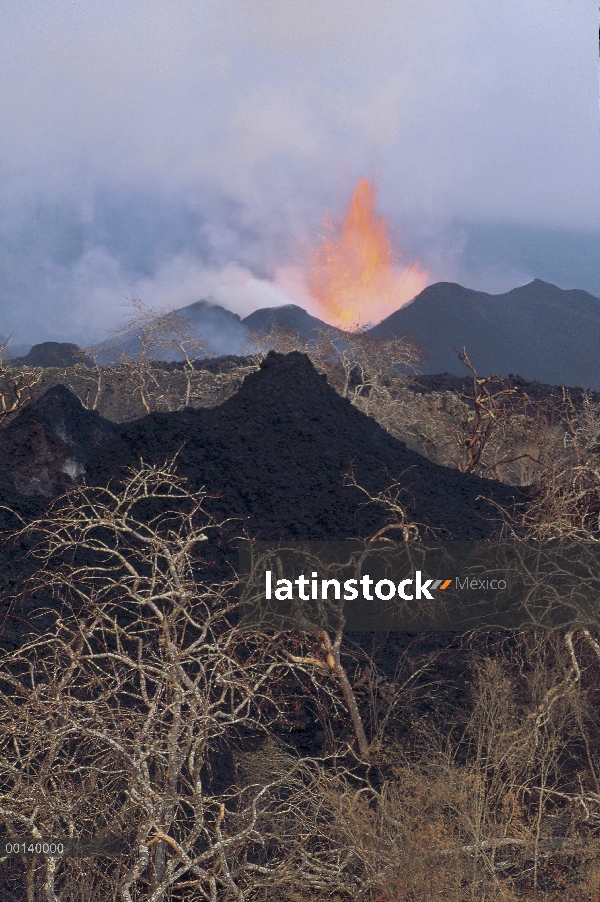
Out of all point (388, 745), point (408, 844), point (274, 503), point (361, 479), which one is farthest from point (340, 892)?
point (361, 479)

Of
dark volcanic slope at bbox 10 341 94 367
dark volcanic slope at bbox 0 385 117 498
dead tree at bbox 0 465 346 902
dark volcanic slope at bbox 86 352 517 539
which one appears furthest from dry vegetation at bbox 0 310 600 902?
dark volcanic slope at bbox 10 341 94 367

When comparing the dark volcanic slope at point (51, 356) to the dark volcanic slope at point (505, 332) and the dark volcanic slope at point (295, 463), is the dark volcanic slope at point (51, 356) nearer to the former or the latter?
the dark volcanic slope at point (505, 332)

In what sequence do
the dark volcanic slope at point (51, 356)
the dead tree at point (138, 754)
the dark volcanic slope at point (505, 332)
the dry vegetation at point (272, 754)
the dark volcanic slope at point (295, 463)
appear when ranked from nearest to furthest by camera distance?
the dead tree at point (138, 754), the dry vegetation at point (272, 754), the dark volcanic slope at point (295, 463), the dark volcanic slope at point (51, 356), the dark volcanic slope at point (505, 332)

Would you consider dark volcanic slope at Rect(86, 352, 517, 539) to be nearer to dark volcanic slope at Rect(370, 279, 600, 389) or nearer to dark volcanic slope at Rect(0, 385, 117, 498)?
dark volcanic slope at Rect(0, 385, 117, 498)

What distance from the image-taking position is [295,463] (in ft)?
47.6

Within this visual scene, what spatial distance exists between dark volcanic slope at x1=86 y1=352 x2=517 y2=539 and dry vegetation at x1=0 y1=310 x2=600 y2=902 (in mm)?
1209

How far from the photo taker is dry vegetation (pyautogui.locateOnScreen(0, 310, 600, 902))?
5523mm

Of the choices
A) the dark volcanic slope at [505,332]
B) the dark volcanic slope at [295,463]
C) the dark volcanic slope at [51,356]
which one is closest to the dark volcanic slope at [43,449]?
the dark volcanic slope at [295,463]

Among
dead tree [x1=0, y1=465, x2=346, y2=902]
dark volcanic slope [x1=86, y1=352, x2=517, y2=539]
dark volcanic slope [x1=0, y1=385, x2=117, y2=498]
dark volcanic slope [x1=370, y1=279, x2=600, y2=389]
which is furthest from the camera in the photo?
dark volcanic slope [x1=370, y1=279, x2=600, y2=389]

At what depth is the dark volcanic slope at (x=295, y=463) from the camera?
13.2 meters

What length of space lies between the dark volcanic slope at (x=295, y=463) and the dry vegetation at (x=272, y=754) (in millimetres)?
1209

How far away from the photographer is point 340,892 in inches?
273

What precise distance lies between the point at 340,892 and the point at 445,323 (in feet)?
271

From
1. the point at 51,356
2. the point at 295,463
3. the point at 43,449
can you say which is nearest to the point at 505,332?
the point at 51,356
